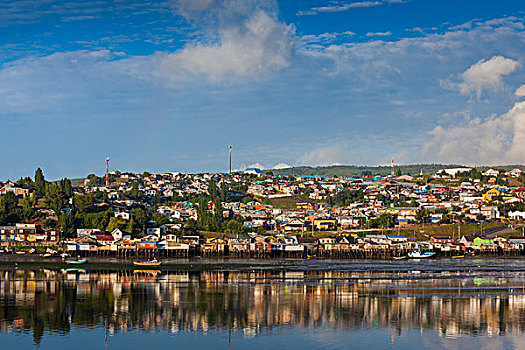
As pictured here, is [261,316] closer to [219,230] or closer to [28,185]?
[219,230]

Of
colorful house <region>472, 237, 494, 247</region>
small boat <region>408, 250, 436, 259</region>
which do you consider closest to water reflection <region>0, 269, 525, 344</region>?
small boat <region>408, 250, 436, 259</region>

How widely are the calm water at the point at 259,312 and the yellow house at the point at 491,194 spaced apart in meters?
109

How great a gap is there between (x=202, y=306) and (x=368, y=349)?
46.9 ft

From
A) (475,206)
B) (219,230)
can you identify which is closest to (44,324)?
(219,230)

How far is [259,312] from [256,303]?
3.45 m

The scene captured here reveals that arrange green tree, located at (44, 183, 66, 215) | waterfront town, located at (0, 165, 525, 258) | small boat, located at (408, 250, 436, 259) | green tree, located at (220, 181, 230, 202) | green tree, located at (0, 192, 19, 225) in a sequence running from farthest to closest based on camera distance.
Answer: green tree, located at (220, 181, 230, 202) → green tree, located at (44, 183, 66, 215) → green tree, located at (0, 192, 19, 225) → waterfront town, located at (0, 165, 525, 258) → small boat, located at (408, 250, 436, 259)

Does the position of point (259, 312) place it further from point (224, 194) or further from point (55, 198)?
point (224, 194)

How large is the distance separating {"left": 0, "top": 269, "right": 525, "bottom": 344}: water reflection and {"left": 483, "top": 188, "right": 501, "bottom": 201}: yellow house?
356ft

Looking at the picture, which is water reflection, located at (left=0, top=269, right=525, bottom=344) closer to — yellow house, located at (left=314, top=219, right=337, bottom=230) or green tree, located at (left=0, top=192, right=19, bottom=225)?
green tree, located at (left=0, top=192, right=19, bottom=225)

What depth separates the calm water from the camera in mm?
31594

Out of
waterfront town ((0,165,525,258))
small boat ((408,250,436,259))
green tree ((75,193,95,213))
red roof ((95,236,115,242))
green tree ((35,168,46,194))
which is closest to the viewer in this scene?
small boat ((408,250,436,259))

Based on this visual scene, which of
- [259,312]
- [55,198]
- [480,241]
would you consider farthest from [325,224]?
[259,312]

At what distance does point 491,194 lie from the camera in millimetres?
172125

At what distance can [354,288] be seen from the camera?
168 feet
